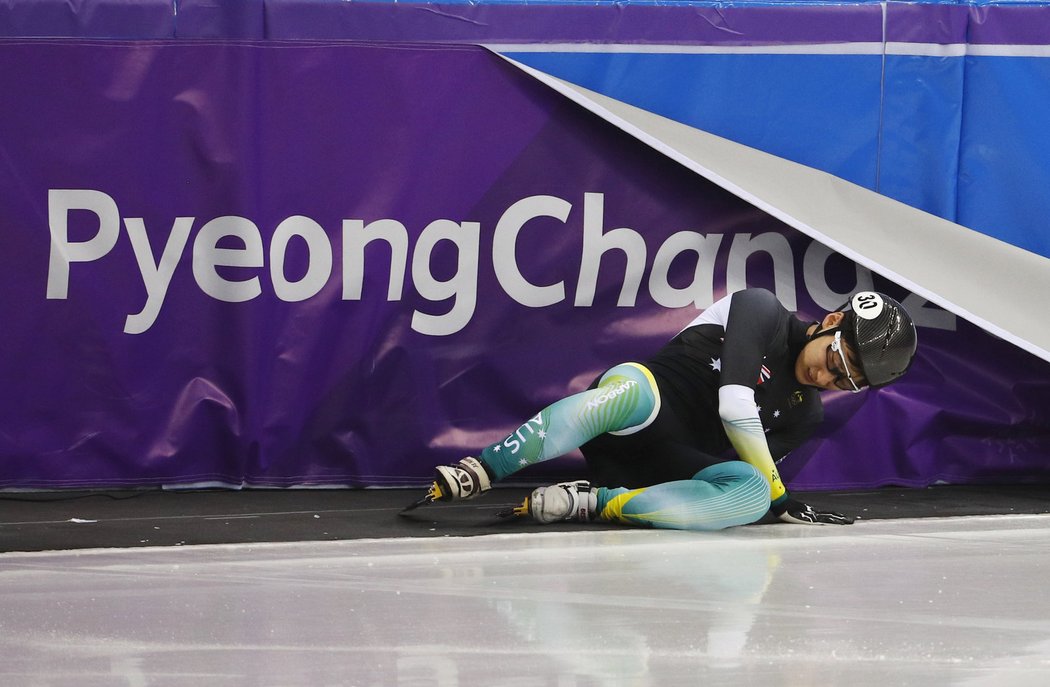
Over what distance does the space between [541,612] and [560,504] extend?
3.20 feet

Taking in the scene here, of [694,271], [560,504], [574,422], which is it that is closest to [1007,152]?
[694,271]

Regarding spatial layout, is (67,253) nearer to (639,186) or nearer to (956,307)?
(639,186)

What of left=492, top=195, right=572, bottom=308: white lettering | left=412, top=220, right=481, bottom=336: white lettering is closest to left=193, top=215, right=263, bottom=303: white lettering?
left=412, top=220, right=481, bottom=336: white lettering

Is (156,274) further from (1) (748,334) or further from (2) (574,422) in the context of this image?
(1) (748,334)

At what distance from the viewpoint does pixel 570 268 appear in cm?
399

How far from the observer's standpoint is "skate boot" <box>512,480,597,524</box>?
335 centimetres

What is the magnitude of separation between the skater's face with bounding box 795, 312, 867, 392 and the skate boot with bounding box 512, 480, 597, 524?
0.65 m

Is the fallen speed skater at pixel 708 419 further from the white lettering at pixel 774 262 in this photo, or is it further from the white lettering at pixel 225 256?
the white lettering at pixel 225 256

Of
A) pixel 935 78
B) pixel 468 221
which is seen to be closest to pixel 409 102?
pixel 468 221

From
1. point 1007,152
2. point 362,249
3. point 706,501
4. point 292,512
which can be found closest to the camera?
point 706,501

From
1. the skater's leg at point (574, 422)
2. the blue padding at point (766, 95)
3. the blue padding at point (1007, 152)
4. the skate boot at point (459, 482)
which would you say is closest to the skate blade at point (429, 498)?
the skate boot at point (459, 482)

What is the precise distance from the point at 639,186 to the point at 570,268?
332mm

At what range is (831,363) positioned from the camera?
335 centimetres

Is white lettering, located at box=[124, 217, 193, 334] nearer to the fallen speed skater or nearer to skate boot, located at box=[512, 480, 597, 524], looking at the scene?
the fallen speed skater
